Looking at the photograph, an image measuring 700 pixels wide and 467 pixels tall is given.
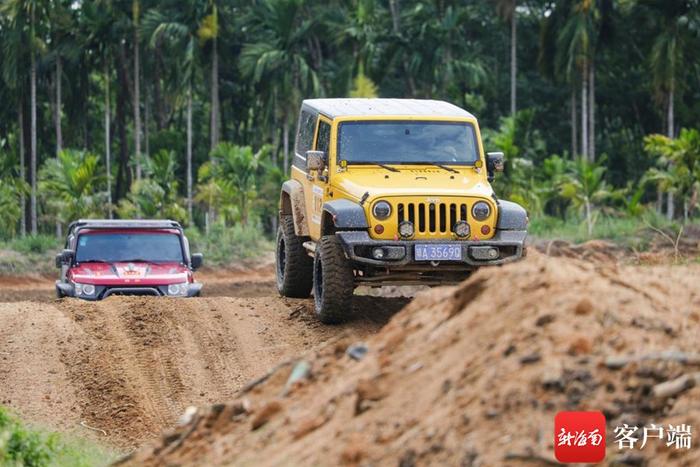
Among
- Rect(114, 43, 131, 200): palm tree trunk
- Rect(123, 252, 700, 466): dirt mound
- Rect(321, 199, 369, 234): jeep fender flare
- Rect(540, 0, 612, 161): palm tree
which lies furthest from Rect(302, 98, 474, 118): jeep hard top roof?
Rect(114, 43, 131, 200): palm tree trunk

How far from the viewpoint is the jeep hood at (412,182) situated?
15.4m

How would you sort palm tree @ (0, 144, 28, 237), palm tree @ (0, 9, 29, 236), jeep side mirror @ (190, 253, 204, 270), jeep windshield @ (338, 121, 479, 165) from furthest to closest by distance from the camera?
1. palm tree @ (0, 9, 29, 236)
2. palm tree @ (0, 144, 28, 237)
3. jeep side mirror @ (190, 253, 204, 270)
4. jeep windshield @ (338, 121, 479, 165)

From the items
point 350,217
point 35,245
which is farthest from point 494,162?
point 35,245

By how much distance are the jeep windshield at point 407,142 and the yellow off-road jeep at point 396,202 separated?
0.4 inches

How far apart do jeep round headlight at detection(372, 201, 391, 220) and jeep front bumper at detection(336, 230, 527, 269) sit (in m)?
0.23

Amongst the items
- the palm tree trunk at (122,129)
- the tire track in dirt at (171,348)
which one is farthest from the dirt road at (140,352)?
the palm tree trunk at (122,129)

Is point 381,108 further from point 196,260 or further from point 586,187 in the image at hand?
point 586,187

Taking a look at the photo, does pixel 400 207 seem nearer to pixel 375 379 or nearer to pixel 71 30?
pixel 375 379

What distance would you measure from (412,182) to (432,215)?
1.89 ft

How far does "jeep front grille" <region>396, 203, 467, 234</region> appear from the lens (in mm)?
15312

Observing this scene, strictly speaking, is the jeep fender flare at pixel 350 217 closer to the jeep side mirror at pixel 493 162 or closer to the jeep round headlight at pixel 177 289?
the jeep side mirror at pixel 493 162

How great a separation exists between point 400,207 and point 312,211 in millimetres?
2067

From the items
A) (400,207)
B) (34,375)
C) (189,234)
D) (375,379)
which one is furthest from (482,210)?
(189,234)

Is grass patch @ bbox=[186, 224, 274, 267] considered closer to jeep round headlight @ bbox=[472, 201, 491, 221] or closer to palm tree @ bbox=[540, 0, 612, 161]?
palm tree @ bbox=[540, 0, 612, 161]
